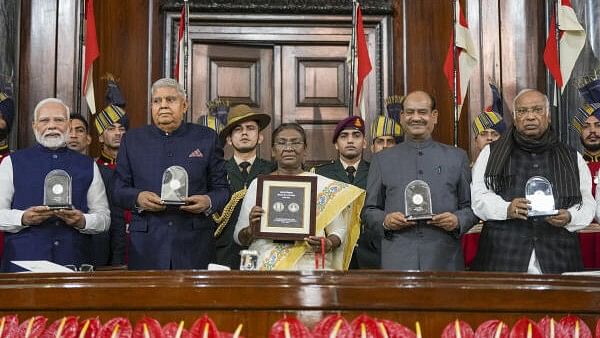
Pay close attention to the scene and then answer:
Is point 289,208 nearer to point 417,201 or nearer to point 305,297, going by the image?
point 417,201

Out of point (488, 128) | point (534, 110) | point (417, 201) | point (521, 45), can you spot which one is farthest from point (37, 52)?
point (534, 110)

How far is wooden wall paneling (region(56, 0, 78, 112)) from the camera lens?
7000 millimetres

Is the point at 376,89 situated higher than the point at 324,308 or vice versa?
the point at 376,89

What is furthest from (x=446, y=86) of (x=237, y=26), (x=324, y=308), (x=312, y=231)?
(x=324, y=308)

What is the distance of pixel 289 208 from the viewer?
4.08m

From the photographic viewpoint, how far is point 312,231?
13.3 feet

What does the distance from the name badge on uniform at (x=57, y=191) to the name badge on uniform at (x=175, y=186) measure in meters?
0.41

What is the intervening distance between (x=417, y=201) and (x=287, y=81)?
3762 mm

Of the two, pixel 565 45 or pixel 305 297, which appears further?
pixel 565 45

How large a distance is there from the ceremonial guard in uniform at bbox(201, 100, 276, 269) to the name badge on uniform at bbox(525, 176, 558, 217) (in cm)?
162

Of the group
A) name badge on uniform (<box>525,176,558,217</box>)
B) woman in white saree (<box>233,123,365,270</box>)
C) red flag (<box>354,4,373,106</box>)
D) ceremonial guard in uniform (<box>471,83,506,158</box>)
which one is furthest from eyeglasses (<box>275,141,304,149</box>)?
red flag (<box>354,4,373,106</box>)

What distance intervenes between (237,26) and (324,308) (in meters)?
5.43

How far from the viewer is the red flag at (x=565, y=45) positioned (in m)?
6.38

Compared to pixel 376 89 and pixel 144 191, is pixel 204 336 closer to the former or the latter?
pixel 144 191
